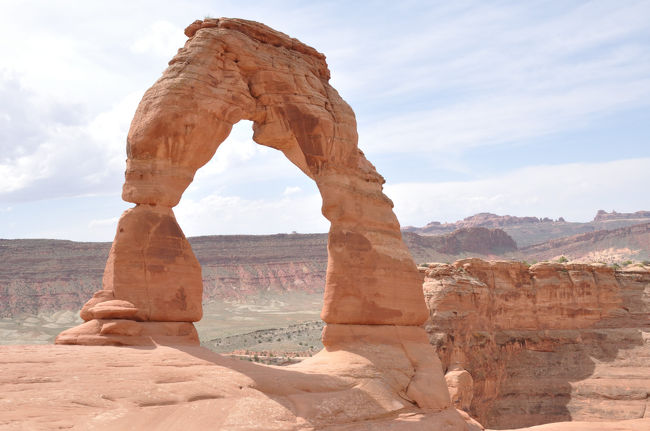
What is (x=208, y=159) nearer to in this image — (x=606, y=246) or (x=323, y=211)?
(x=323, y=211)

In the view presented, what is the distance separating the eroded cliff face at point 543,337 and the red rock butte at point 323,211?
12.1 metres

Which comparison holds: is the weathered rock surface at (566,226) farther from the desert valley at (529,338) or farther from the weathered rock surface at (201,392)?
the weathered rock surface at (201,392)

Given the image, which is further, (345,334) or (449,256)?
(449,256)

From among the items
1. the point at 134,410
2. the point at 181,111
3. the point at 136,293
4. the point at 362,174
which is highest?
the point at 181,111

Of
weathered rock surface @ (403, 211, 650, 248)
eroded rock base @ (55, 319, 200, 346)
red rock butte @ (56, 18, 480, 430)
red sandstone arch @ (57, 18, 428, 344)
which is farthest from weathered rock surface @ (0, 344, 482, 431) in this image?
weathered rock surface @ (403, 211, 650, 248)

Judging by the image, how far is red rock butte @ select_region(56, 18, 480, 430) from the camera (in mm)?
12336

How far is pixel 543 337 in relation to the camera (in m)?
34.5

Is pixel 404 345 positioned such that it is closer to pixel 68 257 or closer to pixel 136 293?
pixel 136 293

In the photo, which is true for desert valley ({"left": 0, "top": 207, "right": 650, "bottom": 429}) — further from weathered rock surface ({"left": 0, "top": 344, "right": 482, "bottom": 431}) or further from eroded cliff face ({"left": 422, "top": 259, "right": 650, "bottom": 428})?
weathered rock surface ({"left": 0, "top": 344, "right": 482, "bottom": 431})

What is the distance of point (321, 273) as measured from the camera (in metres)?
99.6

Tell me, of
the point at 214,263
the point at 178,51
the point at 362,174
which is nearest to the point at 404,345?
the point at 362,174

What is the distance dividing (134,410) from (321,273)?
90691mm

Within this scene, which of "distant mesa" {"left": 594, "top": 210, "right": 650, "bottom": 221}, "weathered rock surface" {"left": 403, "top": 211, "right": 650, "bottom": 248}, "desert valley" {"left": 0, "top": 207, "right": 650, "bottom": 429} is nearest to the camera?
"desert valley" {"left": 0, "top": 207, "right": 650, "bottom": 429}

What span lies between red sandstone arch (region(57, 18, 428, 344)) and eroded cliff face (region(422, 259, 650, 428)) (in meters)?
13.2
